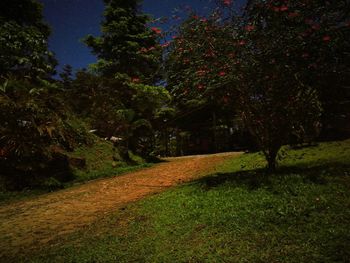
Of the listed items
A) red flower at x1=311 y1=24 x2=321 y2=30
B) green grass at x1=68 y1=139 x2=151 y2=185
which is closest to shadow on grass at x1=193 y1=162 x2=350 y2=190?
red flower at x1=311 y1=24 x2=321 y2=30

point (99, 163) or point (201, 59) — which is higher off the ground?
point (201, 59)

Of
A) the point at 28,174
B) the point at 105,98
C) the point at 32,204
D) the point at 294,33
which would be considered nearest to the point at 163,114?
the point at 105,98

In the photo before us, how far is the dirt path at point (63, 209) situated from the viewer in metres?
→ 6.32

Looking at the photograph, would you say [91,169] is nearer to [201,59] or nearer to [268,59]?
[201,59]

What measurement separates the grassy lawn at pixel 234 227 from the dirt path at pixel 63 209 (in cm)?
71

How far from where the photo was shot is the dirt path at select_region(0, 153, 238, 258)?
6.32m

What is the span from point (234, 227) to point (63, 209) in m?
5.04

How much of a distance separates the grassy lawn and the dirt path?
710 mm

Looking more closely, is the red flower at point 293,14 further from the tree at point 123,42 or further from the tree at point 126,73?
the tree at point 123,42

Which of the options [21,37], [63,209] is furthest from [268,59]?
[21,37]

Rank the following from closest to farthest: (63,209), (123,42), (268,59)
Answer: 1. (268,59)
2. (63,209)
3. (123,42)

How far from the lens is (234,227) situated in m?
5.35

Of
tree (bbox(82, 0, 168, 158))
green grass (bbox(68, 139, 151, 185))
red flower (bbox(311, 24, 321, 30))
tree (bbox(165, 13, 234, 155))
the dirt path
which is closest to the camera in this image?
red flower (bbox(311, 24, 321, 30))

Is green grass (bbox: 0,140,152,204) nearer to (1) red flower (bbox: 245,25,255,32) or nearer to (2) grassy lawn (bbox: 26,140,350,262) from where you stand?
(2) grassy lawn (bbox: 26,140,350,262)
